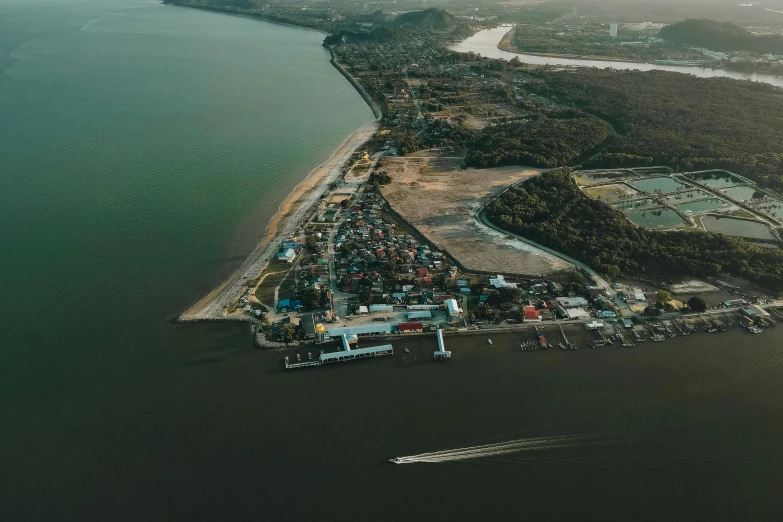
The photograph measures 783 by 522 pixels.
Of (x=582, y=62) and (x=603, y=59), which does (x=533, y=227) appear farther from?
(x=603, y=59)

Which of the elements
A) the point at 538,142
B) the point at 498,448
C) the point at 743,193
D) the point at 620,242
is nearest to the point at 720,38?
the point at 538,142

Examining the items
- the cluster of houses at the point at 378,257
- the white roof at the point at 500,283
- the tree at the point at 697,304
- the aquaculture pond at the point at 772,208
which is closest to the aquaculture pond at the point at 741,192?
the aquaculture pond at the point at 772,208

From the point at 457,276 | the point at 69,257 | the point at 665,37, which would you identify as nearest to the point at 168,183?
the point at 69,257

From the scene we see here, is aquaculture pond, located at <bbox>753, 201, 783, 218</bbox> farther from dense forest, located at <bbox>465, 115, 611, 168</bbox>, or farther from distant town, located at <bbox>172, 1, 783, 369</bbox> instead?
dense forest, located at <bbox>465, 115, 611, 168</bbox>

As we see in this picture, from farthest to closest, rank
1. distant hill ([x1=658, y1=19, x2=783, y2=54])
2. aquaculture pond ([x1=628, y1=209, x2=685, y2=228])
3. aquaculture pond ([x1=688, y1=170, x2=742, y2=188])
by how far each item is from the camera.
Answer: distant hill ([x1=658, y1=19, x2=783, y2=54])
aquaculture pond ([x1=688, y1=170, x2=742, y2=188])
aquaculture pond ([x1=628, y1=209, x2=685, y2=228])

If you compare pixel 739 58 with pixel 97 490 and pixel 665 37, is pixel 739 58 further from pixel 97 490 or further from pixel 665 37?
pixel 97 490

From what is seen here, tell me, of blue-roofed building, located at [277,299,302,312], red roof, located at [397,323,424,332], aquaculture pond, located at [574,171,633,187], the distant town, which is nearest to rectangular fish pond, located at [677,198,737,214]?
the distant town
